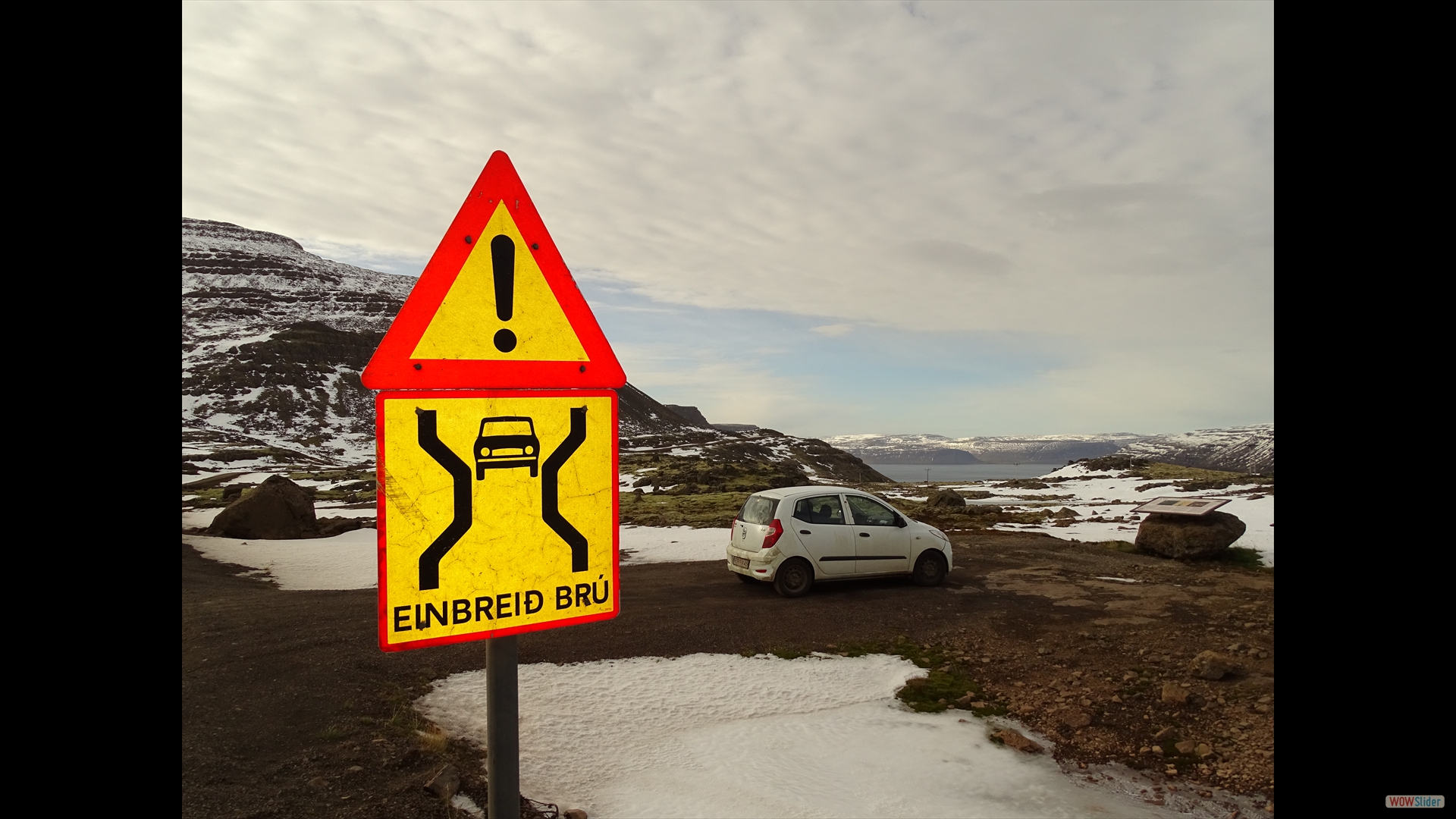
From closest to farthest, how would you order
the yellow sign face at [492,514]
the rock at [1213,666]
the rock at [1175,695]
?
the yellow sign face at [492,514]
the rock at [1175,695]
the rock at [1213,666]

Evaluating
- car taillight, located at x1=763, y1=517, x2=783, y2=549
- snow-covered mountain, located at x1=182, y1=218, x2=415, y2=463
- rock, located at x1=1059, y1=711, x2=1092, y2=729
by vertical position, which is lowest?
rock, located at x1=1059, y1=711, x2=1092, y2=729

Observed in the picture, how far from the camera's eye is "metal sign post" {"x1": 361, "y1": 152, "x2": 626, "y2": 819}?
1.92 m

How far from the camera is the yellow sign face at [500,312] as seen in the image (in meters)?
2.03

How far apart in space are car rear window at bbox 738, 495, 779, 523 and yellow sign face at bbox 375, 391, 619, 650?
28.4 ft

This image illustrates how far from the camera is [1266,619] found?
8.74m

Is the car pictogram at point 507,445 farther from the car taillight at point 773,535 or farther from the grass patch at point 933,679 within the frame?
the car taillight at point 773,535

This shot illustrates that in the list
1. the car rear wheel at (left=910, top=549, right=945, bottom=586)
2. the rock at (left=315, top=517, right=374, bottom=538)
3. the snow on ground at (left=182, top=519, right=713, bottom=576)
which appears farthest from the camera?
the rock at (left=315, top=517, right=374, bottom=538)

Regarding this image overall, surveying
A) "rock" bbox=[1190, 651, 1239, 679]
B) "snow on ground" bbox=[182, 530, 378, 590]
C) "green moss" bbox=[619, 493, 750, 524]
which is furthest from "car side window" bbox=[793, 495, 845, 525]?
"snow on ground" bbox=[182, 530, 378, 590]

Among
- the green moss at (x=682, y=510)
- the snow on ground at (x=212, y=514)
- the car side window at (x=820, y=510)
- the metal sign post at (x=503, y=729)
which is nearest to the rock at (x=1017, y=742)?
the metal sign post at (x=503, y=729)

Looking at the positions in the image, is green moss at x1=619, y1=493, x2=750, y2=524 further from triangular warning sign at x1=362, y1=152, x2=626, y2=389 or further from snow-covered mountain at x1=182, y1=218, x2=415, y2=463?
snow-covered mountain at x1=182, y1=218, x2=415, y2=463

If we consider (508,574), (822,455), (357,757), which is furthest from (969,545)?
(822,455)

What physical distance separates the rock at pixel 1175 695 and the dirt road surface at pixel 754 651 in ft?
0.04
